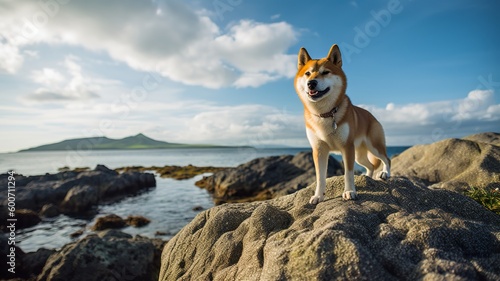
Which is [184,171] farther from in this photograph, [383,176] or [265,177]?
[383,176]

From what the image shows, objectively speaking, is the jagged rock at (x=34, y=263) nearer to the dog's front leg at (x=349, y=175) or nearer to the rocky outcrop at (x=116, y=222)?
the rocky outcrop at (x=116, y=222)

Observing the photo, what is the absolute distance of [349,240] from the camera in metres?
3.35

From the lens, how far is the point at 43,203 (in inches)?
973

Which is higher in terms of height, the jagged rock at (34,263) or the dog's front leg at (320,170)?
the dog's front leg at (320,170)

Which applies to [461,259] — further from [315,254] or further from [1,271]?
[1,271]

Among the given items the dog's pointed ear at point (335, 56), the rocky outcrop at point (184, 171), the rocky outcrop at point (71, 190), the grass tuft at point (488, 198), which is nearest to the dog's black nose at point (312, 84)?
the dog's pointed ear at point (335, 56)

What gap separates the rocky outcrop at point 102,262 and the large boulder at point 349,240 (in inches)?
182

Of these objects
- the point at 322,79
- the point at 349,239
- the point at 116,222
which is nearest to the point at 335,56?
the point at 322,79

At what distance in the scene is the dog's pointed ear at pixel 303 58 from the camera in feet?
18.7

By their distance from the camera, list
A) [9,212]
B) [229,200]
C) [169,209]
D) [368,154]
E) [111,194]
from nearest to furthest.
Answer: [368,154]
[9,212]
[169,209]
[229,200]
[111,194]

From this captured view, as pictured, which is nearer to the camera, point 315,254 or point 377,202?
point 315,254

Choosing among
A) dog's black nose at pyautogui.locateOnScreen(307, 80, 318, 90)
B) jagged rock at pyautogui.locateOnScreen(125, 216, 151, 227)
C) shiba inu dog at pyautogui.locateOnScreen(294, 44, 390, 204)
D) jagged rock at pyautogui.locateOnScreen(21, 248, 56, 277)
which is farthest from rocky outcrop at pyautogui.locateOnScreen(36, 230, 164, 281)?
jagged rock at pyautogui.locateOnScreen(125, 216, 151, 227)

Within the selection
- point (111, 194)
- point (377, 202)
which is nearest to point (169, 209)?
point (111, 194)

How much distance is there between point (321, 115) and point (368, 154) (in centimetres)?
258
